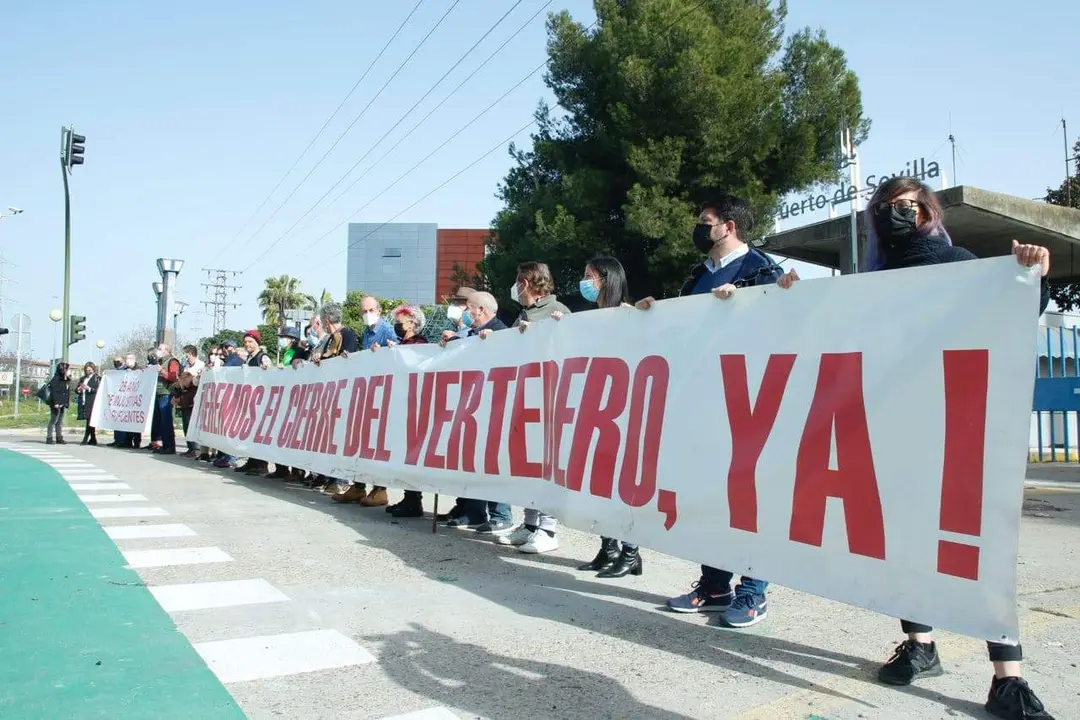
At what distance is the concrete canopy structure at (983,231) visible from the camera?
18.8m

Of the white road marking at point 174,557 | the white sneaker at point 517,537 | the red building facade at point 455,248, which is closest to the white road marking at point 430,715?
the white road marking at point 174,557

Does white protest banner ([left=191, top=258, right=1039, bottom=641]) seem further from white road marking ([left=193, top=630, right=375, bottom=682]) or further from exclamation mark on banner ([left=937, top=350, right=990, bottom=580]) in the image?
white road marking ([left=193, top=630, right=375, bottom=682])

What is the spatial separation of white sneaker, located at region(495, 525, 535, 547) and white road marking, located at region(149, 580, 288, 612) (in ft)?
6.41

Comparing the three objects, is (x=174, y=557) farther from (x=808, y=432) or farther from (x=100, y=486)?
(x=100, y=486)

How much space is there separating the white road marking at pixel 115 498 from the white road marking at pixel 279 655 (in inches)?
198

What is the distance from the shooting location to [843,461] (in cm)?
308

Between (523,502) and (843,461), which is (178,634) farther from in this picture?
(843,461)

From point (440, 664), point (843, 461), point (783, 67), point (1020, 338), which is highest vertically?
point (783, 67)

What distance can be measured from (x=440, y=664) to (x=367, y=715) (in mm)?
560

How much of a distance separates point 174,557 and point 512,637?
8.76 ft

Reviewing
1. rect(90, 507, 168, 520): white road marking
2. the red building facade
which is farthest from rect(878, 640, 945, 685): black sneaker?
the red building facade

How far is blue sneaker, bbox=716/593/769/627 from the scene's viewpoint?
389cm

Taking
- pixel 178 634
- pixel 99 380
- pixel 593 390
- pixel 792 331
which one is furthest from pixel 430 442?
pixel 99 380

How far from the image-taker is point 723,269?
422cm
